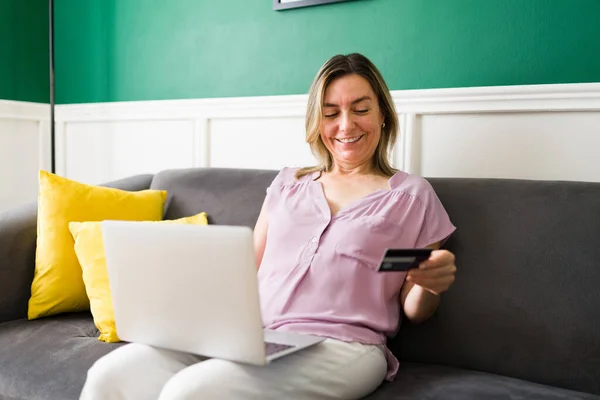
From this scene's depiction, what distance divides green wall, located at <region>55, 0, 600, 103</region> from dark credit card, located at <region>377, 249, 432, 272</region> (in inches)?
38.6

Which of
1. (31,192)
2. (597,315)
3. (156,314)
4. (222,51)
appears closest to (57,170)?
(31,192)

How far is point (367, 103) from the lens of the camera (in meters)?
1.82

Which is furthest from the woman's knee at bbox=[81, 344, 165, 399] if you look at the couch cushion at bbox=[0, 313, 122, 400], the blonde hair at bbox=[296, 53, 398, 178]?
the blonde hair at bbox=[296, 53, 398, 178]

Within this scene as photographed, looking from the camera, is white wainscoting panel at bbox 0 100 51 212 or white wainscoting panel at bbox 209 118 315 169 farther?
white wainscoting panel at bbox 0 100 51 212

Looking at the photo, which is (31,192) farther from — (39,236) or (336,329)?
(336,329)

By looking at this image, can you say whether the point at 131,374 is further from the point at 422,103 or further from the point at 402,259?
the point at 422,103

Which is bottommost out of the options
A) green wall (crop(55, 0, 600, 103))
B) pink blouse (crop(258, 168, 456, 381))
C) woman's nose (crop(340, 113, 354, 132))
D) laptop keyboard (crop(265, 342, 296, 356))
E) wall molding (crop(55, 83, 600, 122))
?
laptop keyboard (crop(265, 342, 296, 356))

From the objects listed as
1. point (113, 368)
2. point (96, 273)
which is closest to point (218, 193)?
point (96, 273)

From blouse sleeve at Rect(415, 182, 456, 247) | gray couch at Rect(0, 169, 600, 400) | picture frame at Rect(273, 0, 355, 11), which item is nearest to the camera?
gray couch at Rect(0, 169, 600, 400)

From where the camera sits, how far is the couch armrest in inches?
76.0

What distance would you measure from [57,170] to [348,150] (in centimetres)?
187

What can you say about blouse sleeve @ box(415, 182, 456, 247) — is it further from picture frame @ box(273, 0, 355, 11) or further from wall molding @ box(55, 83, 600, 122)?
picture frame @ box(273, 0, 355, 11)

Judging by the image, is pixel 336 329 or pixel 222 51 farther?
pixel 222 51

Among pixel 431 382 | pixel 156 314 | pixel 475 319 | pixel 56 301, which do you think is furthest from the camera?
pixel 56 301
